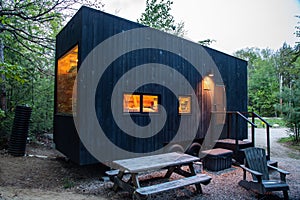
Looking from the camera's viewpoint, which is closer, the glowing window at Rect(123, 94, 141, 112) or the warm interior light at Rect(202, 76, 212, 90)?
the glowing window at Rect(123, 94, 141, 112)

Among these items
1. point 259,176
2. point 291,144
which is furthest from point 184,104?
point 291,144

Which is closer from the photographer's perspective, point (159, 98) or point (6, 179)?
point (6, 179)

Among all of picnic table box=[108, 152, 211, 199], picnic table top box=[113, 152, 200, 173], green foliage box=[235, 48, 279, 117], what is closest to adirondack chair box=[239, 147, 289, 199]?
picnic table box=[108, 152, 211, 199]

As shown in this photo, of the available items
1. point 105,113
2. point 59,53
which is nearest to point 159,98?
point 105,113

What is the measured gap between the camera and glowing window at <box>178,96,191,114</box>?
6.05 meters

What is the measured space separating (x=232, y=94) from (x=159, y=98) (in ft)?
11.3

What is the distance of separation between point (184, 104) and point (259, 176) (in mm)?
2971

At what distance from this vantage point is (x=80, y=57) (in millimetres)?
4207

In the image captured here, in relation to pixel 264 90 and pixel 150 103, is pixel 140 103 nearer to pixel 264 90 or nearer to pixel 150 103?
pixel 150 103

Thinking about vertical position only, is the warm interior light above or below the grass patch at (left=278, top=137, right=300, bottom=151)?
above

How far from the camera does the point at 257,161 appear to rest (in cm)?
425

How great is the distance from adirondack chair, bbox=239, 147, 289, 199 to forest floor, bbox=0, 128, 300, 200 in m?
0.21

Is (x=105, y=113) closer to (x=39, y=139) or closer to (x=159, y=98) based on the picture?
(x=159, y=98)

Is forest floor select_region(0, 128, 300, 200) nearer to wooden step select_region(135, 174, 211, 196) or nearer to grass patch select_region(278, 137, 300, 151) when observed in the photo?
wooden step select_region(135, 174, 211, 196)
